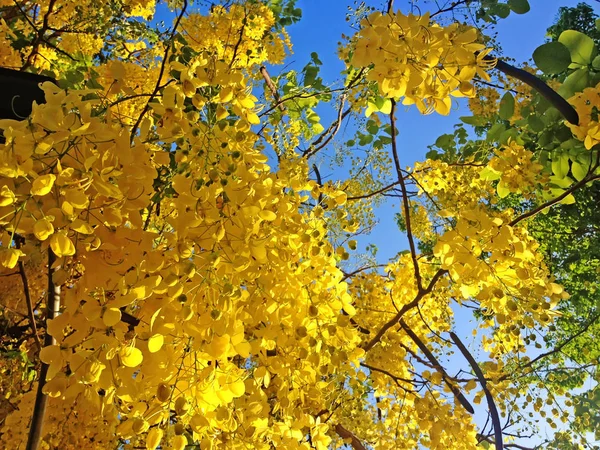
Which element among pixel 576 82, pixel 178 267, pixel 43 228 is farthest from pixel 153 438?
pixel 576 82

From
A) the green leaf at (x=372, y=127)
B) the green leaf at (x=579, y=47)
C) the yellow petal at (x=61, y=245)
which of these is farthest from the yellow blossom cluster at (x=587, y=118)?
the green leaf at (x=372, y=127)

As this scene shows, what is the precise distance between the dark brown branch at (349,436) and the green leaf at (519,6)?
1962 millimetres

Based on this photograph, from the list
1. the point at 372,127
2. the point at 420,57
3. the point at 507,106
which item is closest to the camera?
the point at 420,57

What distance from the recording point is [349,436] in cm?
202

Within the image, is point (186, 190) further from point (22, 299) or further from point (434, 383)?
point (22, 299)

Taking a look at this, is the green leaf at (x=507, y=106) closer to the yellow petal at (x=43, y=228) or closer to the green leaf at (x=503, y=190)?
the green leaf at (x=503, y=190)

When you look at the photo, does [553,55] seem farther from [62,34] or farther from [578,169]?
[62,34]

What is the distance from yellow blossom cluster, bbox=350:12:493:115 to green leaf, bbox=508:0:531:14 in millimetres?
1076

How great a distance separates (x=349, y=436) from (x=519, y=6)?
2012 mm

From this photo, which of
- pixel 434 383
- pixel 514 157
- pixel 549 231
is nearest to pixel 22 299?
pixel 434 383

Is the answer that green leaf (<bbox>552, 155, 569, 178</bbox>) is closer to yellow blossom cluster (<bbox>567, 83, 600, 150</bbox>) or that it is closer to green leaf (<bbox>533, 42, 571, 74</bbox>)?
green leaf (<bbox>533, 42, 571, 74</bbox>)

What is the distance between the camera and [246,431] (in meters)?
1.04

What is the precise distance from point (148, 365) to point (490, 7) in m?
2.10

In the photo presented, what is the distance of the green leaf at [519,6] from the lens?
2.03 m
